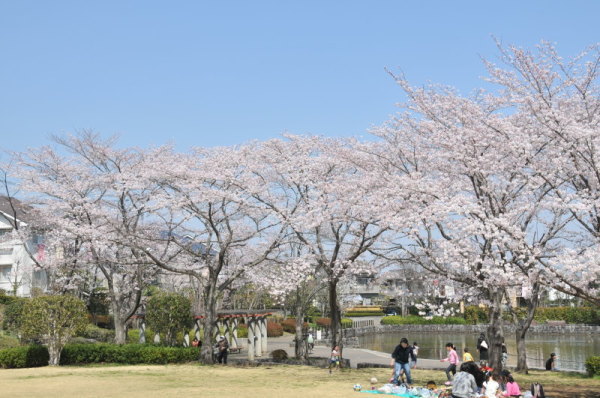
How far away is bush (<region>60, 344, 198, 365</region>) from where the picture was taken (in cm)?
2477

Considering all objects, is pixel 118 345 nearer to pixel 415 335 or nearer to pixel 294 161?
pixel 294 161

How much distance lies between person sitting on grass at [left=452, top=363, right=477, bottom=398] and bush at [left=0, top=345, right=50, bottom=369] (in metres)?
16.7

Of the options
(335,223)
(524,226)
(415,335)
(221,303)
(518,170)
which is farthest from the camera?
(415,335)

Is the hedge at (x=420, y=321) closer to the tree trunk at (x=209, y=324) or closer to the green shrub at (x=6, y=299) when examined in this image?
the green shrub at (x=6, y=299)

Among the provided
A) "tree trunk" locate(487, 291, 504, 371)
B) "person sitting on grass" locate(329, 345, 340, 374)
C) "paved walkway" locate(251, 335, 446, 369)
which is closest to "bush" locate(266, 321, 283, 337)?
"paved walkway" locate(251, 335, 446, 369)

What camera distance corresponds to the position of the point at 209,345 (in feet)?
81.1

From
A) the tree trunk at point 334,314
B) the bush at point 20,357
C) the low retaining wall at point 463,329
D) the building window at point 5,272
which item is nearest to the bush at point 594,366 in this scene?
the tree trunk at point 334,314

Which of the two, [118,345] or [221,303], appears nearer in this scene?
[118,345]

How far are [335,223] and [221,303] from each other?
62.1ft

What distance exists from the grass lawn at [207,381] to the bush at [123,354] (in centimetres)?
110

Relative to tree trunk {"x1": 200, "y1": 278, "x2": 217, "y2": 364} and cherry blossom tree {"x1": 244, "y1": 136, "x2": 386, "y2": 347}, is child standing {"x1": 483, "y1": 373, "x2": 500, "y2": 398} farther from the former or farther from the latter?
tree trunk {"x1": 200, "y1": 278, "x2": 217, "y2": 364}

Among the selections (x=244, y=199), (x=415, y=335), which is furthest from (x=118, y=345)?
(x=415, y=335)

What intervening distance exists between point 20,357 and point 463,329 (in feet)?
146

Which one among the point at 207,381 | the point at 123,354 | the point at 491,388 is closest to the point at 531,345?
the point at 123,354
